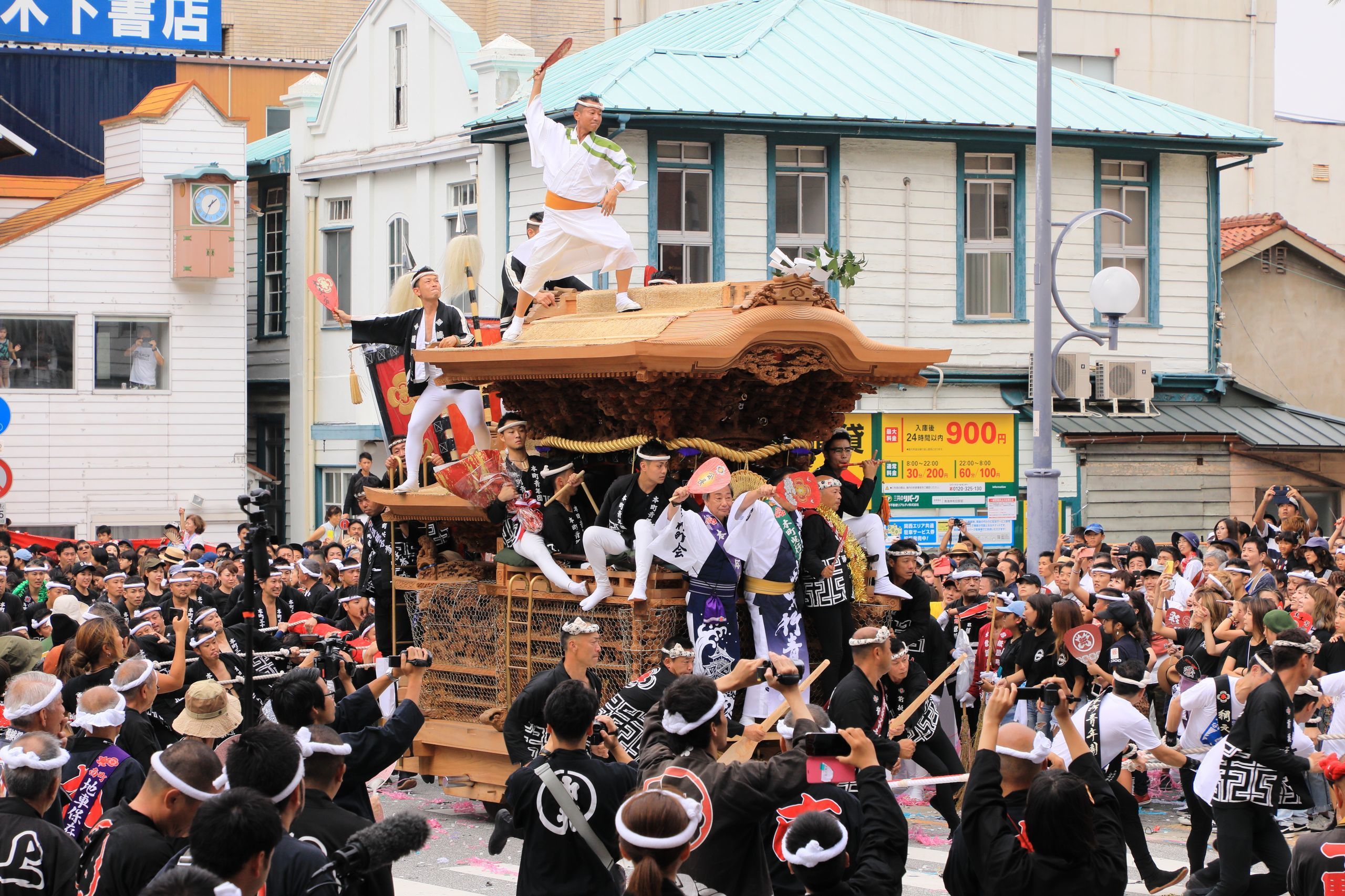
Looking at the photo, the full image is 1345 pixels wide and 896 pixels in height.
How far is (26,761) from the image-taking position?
6656mm

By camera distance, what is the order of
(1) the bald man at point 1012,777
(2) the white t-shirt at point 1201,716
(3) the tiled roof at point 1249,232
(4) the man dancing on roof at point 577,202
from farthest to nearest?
(3) the tiled roof at point 1249,232 → (4) the man dancing on roof at point 577,202 → (2) the white t-shirt at point 1201,716 → (1) the bald man at point 1012,777

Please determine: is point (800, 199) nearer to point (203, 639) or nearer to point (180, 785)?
point (203, 639)

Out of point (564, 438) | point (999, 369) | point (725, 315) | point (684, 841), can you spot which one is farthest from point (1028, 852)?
point (999, 369)

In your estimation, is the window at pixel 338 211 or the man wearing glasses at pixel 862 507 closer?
the man wearing glasses at pixel 862 507

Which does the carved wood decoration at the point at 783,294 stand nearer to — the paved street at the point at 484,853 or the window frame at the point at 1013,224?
the paved street at the point at 484,853

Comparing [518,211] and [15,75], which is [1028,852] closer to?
[518,211]

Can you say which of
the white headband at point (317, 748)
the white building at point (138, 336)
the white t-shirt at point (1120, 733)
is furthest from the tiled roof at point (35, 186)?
the white headband at point (317, 748)

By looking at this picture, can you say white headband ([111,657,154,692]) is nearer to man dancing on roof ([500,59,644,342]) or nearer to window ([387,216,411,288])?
man dancing on roof ([500,59,644,342])

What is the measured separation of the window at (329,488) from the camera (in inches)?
1097

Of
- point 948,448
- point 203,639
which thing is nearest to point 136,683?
point 203,639

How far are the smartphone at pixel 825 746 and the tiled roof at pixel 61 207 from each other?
2288 cm

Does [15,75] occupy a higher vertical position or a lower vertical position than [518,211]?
higher

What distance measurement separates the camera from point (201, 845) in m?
5.11

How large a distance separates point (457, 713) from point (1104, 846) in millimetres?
7464
